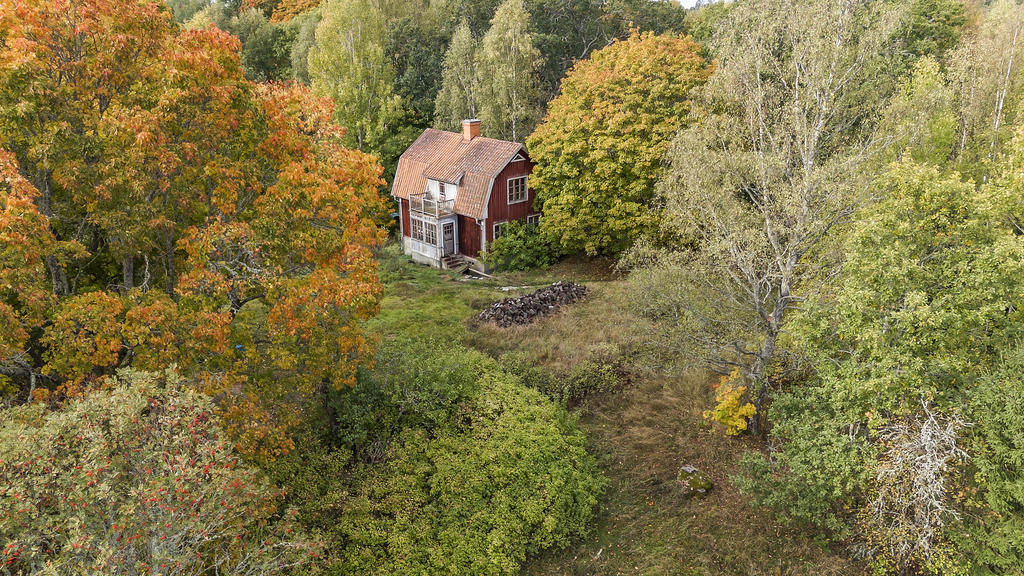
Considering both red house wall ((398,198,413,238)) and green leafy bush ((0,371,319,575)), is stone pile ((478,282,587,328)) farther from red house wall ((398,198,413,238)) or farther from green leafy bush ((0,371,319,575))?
green leafy bush ((0,371,319,575))

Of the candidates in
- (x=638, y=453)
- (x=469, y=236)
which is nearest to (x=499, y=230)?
(x=469, y=236)

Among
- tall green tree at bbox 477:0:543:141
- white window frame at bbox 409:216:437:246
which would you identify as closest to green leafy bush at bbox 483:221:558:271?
white window frame at bbox 409:216:437:246

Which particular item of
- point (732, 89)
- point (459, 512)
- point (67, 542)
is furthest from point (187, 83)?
point (732, 89)

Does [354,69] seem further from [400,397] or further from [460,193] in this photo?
[400,397]

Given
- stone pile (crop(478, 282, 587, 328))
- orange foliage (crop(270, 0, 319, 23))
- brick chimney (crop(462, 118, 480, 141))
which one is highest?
orange foliage (crop(270, 0, 319, 23))

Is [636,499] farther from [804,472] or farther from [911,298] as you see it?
[911,298]

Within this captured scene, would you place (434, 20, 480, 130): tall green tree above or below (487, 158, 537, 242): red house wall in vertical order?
above
